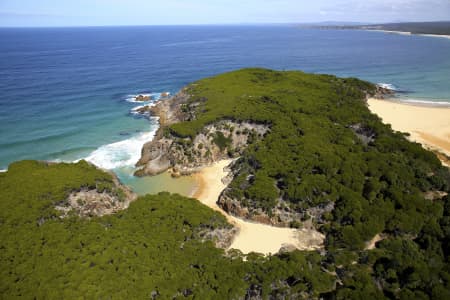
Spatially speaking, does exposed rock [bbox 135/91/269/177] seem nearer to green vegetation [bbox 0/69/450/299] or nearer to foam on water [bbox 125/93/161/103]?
green vegetation [bbox 0/69/450/299]

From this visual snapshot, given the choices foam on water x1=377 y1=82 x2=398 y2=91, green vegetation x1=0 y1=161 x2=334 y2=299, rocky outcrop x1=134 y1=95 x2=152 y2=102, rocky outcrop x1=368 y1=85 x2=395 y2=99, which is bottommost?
green vegetation x1=0 y1=161 x2=334 y2=299

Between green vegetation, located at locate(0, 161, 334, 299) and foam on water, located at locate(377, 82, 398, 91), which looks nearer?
green vegetation, located at locate(0, 161, 334, 299)

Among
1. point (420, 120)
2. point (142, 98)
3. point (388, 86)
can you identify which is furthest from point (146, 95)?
point (388, 86)

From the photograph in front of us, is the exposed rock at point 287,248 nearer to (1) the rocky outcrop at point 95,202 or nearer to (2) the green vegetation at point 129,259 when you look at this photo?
(2) the green vegetation at point 129,259

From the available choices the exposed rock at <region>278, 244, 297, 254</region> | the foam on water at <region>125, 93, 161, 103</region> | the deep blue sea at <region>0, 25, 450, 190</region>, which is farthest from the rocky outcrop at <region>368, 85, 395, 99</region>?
the exposed rock at <region>278, 244, 297, 254</region>

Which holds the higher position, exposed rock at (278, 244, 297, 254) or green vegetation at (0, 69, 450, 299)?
green vegetation at (0, 69, 450, 299)

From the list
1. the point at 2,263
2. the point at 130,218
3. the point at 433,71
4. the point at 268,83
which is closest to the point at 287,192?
the point at 130,218

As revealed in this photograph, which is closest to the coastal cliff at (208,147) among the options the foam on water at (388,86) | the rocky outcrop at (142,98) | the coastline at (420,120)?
the coastline at (420,120)
